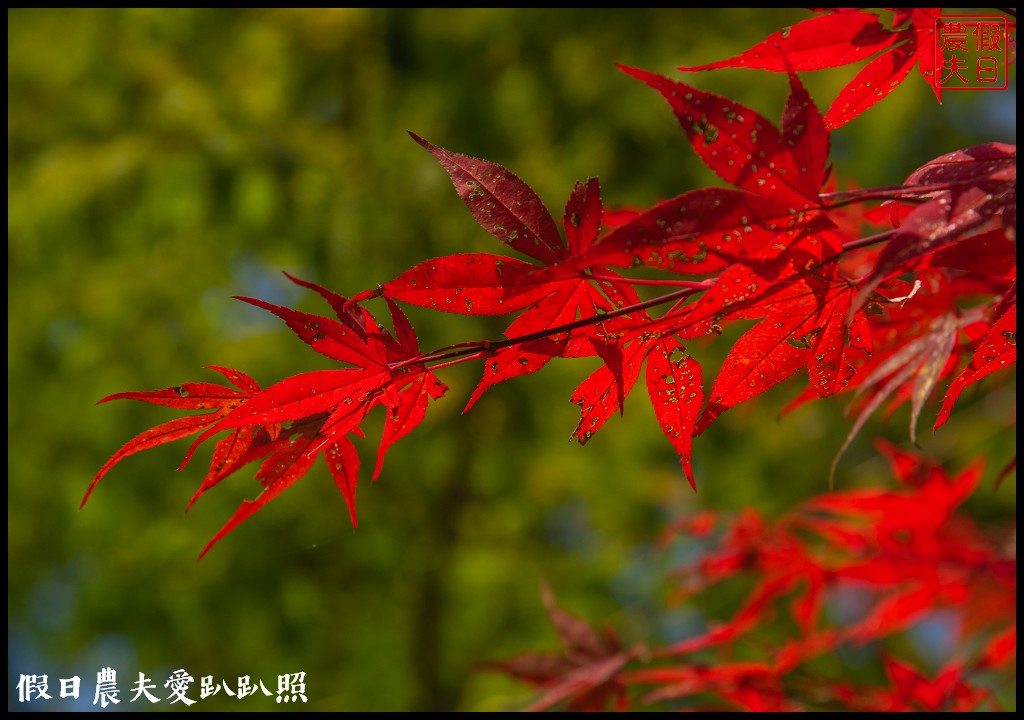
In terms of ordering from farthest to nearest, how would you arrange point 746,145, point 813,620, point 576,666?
point 813,620
point 576,666
point 746,145

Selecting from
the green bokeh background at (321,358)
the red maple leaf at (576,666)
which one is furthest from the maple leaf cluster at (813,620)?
the green bokeh background at (321,358)

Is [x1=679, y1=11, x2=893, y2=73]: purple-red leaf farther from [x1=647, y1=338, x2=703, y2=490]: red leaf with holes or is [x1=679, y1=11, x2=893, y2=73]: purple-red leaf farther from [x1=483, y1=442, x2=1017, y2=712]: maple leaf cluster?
[x1=483, y1=442, x2=1017, y2=712]: maple leaf cluster

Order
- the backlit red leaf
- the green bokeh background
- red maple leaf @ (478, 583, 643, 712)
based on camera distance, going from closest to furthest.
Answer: the backlit red leaf
red maple leaf @ (478, 583, 643, 712)
the green bokeh background

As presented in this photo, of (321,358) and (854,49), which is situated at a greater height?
(321,358)

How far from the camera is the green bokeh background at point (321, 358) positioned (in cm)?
245

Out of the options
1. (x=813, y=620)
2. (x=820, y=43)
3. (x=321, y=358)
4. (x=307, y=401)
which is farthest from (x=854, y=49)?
(x=321, y=358)

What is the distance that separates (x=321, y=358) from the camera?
2496 mm

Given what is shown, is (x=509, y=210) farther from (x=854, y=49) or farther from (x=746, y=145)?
(x=854, y=49)

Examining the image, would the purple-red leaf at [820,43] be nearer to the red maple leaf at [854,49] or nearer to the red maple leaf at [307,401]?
the red maple leaf at [854,49]

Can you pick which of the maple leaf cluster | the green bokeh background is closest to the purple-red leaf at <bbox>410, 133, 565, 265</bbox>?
the maple leaf cluster

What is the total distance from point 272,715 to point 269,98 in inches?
74.5

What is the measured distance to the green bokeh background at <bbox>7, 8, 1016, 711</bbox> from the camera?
8.03ft

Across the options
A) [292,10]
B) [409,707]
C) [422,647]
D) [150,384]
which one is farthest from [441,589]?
[292,10]

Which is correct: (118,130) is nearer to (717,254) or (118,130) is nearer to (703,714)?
(703,714)
